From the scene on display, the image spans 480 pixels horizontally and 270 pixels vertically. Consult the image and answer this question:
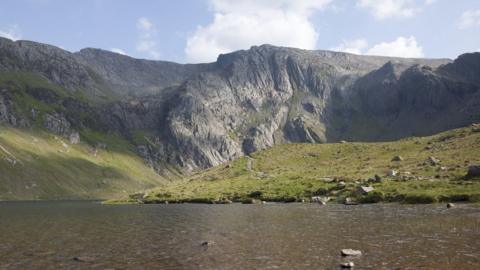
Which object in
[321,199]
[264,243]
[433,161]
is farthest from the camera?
[433,161]

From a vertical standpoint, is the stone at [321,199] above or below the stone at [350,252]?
above

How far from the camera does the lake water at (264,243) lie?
3734 cm

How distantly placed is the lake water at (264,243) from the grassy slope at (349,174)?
27.1 metres

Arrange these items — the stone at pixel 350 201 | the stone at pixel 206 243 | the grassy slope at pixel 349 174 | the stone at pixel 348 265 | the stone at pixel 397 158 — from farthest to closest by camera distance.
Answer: the stone at pixel 397 158 < the stone at pixel 350 201 < the grassy slope at pixel 349 174 < the stone at pixel 206 243 < the stone at pixel 348 265

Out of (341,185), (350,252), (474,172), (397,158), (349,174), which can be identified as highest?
(397,158)

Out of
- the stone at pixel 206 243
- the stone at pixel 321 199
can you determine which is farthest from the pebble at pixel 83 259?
the stone at pixel 321 199

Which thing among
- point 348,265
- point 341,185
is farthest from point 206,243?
point 341,185

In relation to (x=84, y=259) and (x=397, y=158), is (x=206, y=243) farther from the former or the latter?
(x=397, y=158)

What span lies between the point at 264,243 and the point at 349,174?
91165 mm

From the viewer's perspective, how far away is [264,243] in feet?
157

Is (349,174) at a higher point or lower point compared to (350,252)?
higher

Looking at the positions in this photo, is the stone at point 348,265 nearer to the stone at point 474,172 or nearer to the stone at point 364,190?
the stone at point 364,190

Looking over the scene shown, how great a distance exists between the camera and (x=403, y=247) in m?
41.6

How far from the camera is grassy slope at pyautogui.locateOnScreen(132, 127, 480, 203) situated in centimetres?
9806
